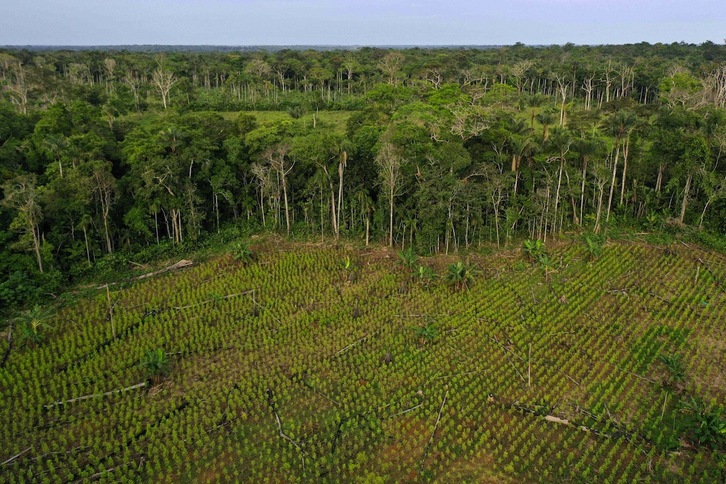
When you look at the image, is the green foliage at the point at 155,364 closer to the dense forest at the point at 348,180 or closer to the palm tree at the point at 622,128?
the dense forest at the point at 348,180

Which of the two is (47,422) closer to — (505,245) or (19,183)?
(19,183)

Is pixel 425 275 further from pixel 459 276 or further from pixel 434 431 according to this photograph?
pixel 434 431

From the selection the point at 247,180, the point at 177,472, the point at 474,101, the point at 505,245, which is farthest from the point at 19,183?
the point at 474,101

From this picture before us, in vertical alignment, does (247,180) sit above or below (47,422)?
above

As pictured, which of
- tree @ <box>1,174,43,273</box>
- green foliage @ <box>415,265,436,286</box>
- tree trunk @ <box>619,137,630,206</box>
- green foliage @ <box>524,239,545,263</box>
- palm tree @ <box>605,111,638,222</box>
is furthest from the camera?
tree trunk @ <box>619,137,630,206</box>

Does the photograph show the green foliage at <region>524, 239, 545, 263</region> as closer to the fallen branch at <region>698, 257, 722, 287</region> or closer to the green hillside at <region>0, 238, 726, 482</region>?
the green hillside at <region>0, 238, 726, 482</region>

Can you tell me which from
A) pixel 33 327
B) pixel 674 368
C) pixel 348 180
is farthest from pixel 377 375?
pixel 348 180

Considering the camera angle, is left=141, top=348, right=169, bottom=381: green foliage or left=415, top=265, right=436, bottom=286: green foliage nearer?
left=141, top=348, right=169, bottom=381: green foliage

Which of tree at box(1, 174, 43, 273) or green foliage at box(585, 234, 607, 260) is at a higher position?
tree at box(1, 174, 43, 273)

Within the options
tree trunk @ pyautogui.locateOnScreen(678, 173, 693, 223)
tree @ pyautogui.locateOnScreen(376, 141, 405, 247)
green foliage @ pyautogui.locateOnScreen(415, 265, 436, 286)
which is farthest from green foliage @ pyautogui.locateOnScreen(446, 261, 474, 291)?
tree trunk @ pyautogui.locateOnScreen(678, 173, 693, 223)

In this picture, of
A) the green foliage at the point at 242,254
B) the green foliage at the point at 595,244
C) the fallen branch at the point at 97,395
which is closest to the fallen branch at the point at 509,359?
the green foliage at the point at 595,244

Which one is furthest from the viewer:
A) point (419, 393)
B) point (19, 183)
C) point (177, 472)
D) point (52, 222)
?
point (52, 222)
